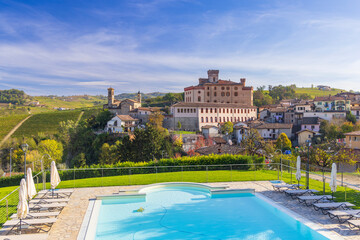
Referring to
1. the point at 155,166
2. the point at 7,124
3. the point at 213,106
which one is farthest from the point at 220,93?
the point at 7,124

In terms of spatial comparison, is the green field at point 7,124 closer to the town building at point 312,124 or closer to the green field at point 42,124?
the green field at point 42,124

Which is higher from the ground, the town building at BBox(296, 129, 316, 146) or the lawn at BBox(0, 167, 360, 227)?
the town building at BBox(296, 129, 316, 146)

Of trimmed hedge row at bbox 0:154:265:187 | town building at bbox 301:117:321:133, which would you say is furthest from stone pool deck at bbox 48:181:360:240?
town building at bbox 301:117:321:133

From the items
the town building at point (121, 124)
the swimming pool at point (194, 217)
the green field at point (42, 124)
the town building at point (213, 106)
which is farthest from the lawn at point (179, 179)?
the green field at point (42, 124)

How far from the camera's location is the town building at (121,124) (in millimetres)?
59634

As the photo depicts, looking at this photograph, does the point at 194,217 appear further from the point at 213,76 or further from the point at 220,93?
the point at 213,76

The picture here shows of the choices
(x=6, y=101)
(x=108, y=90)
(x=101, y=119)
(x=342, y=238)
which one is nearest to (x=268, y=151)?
(x=342, y=238)

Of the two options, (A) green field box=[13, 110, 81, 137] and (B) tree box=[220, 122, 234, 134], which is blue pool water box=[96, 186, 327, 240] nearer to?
(B) tree box=[220, 122, 234, 134]

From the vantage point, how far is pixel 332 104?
72.8 metres

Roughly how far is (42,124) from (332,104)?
81524 millimetres

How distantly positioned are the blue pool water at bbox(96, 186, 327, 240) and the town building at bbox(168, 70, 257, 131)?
143 feet

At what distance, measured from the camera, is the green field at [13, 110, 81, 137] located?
69.7 metres

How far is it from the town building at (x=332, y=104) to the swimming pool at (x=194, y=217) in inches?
2574

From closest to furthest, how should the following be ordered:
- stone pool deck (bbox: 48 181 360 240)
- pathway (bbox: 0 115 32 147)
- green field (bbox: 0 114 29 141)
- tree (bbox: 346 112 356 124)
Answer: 1. stone pool deck (bbox: 48 181 360 240)
2. tree (bbox: 346 112 356 124)
3. pathway (bbox: 0 115 32 147)
4. green field (bbox: 0 114 29 141)
